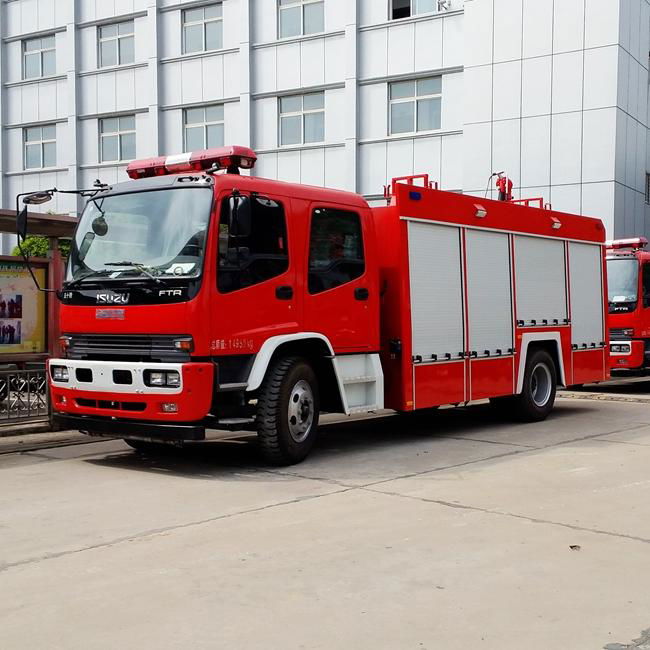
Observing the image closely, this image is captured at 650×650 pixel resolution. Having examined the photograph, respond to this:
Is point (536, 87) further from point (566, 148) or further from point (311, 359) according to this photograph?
point (311, 359)

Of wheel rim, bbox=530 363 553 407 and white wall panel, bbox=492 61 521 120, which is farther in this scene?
white wall panel, bbox=492 61 521 120

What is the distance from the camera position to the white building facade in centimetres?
2298

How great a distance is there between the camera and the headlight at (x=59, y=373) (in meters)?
8.43

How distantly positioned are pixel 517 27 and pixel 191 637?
2210cm

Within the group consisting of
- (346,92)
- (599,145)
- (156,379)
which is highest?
(346,92)

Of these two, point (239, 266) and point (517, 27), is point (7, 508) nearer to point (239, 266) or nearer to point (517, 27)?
point (239, 266)

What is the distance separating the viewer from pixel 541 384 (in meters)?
12.1

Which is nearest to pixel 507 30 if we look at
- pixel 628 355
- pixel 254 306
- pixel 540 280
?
pixel 628 355

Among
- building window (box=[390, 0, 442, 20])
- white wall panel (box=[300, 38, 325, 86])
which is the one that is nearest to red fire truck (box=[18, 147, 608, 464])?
building window (box=[390, 0, 442, 20])

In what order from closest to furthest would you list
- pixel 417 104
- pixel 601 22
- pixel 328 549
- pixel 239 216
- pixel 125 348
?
pixel 328 549
pixel 239 216
pixel 125 348
pixel 601 22
pixel 417 104

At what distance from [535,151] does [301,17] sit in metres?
8.24

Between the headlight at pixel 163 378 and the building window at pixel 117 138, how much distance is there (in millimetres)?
23402

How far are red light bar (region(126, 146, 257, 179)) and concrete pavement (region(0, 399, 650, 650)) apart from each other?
2782mm

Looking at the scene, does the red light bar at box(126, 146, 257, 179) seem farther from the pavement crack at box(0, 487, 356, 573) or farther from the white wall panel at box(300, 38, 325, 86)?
the white wall panel at box(300, 38, 325, 86)
